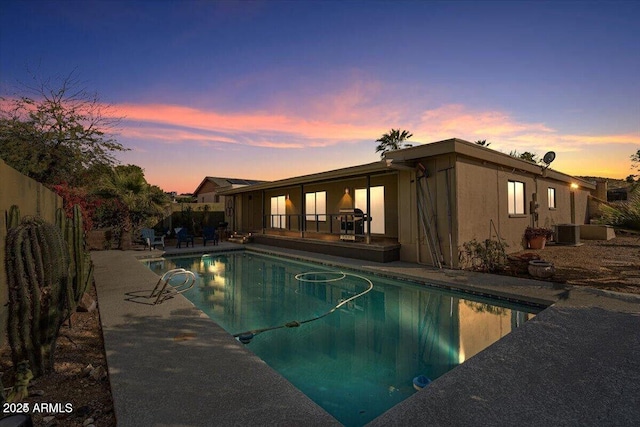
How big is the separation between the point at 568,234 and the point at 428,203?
848 centimetres

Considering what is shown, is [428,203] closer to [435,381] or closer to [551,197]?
[435,381]

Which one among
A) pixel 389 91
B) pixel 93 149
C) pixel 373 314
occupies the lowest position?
pixel 373 314

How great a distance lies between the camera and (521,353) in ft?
11.1

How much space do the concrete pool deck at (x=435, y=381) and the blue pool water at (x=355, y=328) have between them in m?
0.60

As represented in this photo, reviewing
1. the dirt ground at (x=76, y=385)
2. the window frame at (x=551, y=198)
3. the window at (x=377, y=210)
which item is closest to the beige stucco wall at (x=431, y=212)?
the window at (x=377, y=210)

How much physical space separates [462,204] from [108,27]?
10552mm

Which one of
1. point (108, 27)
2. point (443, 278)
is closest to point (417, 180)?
point (443, 278)

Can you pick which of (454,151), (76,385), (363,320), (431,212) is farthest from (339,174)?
(76,385)

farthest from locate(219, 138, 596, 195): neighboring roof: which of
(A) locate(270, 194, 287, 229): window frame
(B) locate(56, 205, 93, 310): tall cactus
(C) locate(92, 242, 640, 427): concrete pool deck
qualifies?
(B) locate(56, 205, 93, 310): tall cactus

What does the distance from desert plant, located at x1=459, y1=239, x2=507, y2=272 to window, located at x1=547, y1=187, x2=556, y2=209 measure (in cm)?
786

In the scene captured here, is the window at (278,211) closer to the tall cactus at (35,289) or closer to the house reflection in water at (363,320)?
the house reflection in water at (363,320)

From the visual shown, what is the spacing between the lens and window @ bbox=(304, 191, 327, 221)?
13.9 metres

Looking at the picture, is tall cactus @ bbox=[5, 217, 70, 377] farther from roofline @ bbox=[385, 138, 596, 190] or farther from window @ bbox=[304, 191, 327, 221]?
window @ bbox=[304, 191, 327, 221]

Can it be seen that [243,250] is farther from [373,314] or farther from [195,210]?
[373,314]
